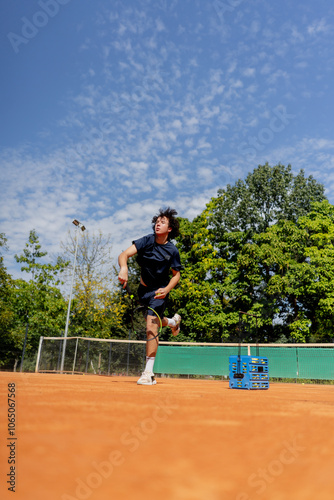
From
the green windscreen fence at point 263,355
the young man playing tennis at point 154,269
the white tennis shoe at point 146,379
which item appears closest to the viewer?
the white tennis shoe at point 146,379

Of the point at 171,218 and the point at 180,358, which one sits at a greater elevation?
the point at 171,218

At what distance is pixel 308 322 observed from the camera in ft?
77.9

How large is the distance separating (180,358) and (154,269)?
1500 centimetres

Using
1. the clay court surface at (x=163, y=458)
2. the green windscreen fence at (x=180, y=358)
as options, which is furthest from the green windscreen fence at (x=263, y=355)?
the clay court surface at (x=163, y=458)

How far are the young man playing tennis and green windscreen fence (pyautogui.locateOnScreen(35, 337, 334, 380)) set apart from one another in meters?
11.9

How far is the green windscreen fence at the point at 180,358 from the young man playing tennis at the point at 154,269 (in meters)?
11.9

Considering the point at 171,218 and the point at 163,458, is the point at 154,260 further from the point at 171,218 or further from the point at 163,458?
the point at 163,458

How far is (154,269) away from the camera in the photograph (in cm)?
477

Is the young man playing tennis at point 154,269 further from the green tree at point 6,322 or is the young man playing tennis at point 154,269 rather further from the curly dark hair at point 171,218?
the green tree at point 6,322

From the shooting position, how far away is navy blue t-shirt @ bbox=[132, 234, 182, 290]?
15.6 ft

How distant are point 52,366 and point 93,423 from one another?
19240mm

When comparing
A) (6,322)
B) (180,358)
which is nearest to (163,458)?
(180,358)

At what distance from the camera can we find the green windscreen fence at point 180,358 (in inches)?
646

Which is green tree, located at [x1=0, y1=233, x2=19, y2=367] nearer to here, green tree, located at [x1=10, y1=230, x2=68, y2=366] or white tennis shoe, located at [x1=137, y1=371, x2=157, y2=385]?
green tree, located at [x1=10, y1=230, x2=68, y2=366]
